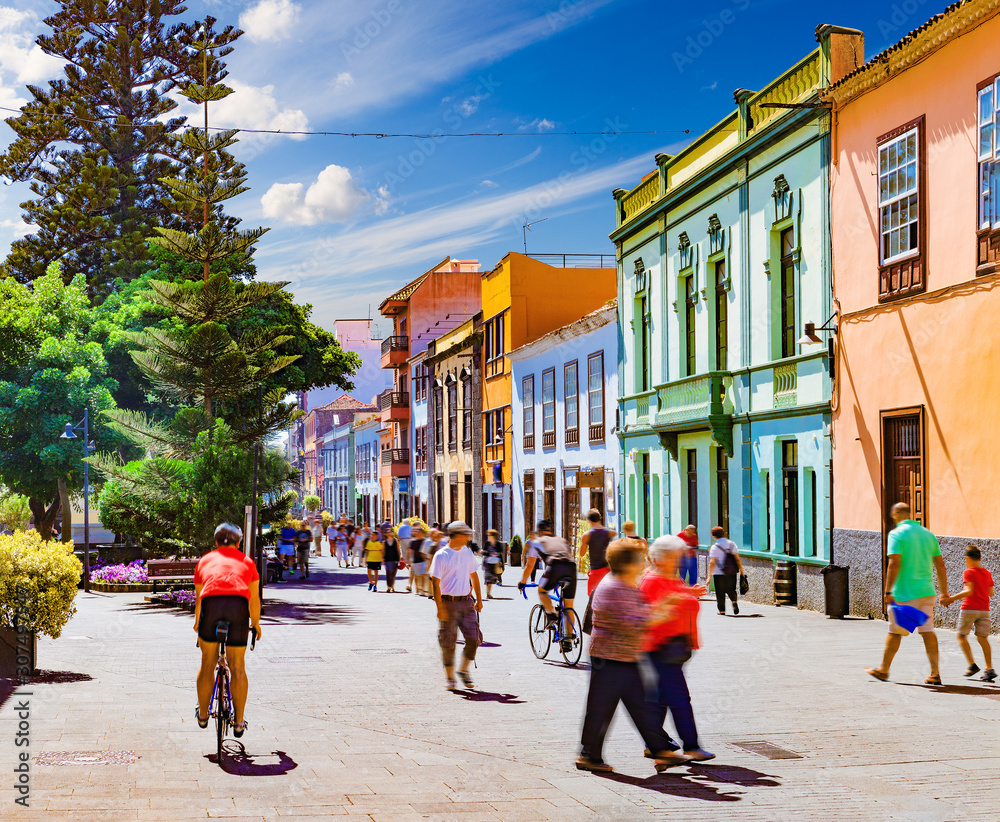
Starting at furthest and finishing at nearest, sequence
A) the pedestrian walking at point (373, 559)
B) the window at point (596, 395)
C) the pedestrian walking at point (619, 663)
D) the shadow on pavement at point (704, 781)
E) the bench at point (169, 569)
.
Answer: the window at point (596, 395), the pedestrian walking at point (373, 559), the bench at point (169, 569), the pedestrian walking at point (619, 663), the shadow on pavement at point (704, 781)

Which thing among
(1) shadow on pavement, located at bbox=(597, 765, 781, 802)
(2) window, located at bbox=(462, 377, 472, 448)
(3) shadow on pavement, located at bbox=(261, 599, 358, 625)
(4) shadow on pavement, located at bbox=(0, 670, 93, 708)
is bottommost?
(3) shadow on pavement, located at bbox=(261, 599, 358, 625)

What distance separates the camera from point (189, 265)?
3709cm

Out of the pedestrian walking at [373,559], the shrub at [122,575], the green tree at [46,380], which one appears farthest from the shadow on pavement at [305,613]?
the green tree at [46,380]

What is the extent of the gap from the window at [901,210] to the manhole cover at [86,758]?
13682mm

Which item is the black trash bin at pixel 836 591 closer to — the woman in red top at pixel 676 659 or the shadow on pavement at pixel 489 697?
the shadow on pavement at pixel 489 697

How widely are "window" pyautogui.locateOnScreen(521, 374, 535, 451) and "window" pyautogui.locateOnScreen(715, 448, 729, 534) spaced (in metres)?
15.3

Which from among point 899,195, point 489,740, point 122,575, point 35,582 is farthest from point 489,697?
point 122,575

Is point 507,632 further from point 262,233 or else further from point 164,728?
point 262,233

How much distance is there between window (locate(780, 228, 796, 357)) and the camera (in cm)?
2219

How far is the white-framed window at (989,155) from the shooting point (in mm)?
15859

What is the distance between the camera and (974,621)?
39.8ft

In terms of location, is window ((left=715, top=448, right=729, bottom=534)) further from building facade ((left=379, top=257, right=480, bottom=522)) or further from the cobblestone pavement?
building facade ((left=379, top=257, right=480, bottom=522))

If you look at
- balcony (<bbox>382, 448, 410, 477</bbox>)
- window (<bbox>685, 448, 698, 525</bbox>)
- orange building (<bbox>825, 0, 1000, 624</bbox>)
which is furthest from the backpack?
balcony (<bbox>382, 448, 410, 477</bbox>)

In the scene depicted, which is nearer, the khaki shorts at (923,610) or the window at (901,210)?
the khaki shorts at (923,610)
